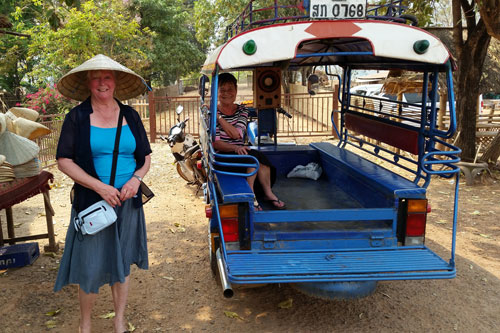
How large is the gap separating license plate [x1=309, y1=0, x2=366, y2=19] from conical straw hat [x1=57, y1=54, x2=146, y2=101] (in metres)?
1.42

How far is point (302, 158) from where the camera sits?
18.5 feet

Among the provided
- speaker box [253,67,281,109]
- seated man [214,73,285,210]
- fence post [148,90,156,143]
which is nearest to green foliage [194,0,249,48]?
fence post [148,90,156,143]

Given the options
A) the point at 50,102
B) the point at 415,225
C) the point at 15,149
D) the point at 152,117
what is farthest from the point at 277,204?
the point at 50,102

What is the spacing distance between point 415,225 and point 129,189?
2180 mm

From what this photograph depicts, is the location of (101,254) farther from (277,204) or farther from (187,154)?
(187,154)

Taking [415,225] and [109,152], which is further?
[415,225]

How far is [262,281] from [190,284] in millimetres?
1679

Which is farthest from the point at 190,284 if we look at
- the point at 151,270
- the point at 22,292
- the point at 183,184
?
the point at 183,184

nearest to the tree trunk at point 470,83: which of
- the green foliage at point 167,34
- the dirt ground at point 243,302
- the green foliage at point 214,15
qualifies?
the dirt ground at point 243,302

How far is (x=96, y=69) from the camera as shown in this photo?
9.53 ft

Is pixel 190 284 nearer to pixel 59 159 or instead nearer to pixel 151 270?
pixel 151 270

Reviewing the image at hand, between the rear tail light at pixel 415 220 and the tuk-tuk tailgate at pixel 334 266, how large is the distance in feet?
0.63

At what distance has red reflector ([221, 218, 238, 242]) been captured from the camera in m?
3.32

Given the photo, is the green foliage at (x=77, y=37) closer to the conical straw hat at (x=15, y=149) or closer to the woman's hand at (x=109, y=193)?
the conical straw hat at (x=15, y=149)
